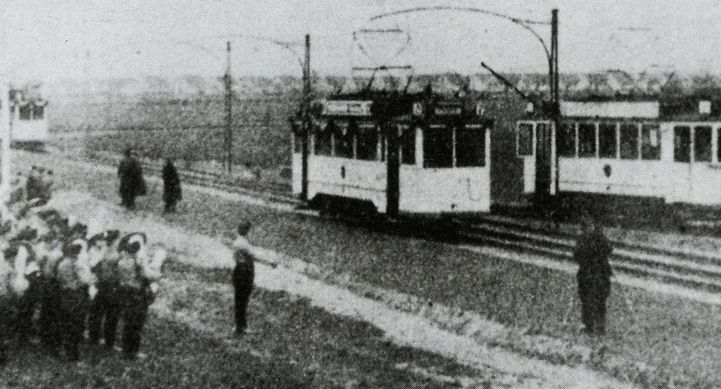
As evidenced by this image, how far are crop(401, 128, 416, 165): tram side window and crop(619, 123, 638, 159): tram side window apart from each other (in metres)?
6.25

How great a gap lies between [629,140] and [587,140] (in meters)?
1.27

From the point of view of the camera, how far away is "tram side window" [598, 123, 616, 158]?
24297 millimetres

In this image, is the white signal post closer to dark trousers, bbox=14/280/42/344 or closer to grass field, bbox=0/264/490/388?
grass field, bbox=0/264/490/388

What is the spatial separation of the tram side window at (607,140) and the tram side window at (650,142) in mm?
830

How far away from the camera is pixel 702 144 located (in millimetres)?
22141

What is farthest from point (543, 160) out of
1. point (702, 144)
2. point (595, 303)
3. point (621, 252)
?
point (595, 303)

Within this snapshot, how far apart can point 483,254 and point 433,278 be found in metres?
2.61

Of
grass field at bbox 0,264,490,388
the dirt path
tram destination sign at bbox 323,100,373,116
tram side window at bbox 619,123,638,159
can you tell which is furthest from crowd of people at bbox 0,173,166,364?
tram side window at bbox 619,123,638,159

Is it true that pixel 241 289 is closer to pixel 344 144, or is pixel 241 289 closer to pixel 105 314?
pixel 105 314

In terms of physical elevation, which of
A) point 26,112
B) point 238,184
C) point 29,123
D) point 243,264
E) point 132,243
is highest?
point 26,112

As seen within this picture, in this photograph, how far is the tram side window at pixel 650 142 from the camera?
23.3 metres

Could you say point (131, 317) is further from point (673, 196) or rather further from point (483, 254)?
point (673, 196)

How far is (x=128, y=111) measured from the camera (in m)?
67.9

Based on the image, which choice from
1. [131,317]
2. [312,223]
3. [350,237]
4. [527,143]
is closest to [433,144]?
[350,237]
